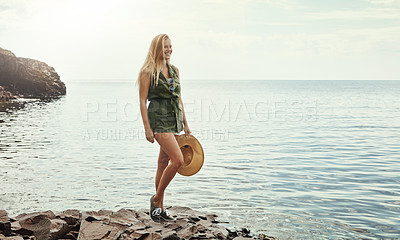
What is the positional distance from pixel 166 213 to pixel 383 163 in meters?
8.99

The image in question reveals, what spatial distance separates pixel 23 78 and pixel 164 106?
60.8 m

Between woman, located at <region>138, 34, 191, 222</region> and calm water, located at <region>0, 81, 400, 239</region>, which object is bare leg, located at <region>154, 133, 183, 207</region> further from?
calm water, located at <region>0, 81, 400, 239</region>

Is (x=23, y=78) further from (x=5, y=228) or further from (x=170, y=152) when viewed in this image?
(x=170, y=152)

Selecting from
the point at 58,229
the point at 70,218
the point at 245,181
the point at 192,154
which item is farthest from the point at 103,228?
the point at 245,181

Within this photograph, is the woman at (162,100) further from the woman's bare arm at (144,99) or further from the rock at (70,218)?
the rock at (70,218)

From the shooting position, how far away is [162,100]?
5.60m

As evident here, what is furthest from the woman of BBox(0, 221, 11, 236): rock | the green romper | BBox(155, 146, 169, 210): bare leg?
BBox(0, 221, 11, 236): rock

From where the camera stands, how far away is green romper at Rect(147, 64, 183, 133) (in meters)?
5.53

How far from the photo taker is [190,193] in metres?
8.90

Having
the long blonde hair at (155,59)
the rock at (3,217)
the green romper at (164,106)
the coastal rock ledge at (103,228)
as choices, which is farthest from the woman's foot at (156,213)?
the rock at (3,217)

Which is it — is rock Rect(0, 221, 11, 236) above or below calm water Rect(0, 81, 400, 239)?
above

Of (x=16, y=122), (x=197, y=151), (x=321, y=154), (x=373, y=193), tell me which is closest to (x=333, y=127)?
(x=321, y=154)

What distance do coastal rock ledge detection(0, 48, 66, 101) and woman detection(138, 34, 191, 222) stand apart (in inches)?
2188

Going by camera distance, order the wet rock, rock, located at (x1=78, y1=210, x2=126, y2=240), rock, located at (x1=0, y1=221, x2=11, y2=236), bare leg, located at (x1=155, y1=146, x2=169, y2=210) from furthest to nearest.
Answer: bare leg, located at (x1=155, y1=146, x2=169, y2=210) → the wet rock → rock, located at (x1=0, y1=221, x2=11, y2=236) → rock, located at (x1=78, y1=210, x2=126, y2=240)
